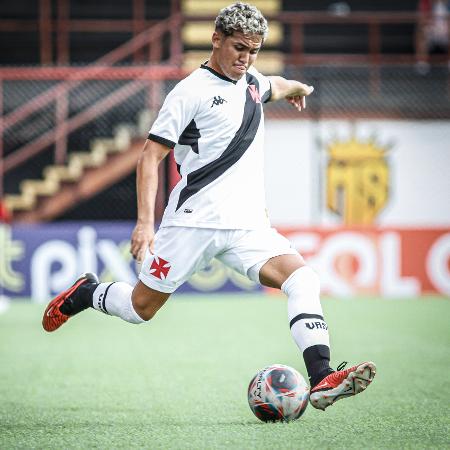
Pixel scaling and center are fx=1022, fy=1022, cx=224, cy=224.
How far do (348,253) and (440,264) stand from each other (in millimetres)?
1409

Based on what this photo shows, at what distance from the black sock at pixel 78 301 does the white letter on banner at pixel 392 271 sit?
9.21 metres

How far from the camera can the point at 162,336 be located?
10289 mm

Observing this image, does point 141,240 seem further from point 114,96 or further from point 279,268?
point 114,96

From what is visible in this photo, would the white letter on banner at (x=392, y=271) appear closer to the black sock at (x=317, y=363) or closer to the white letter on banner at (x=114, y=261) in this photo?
the white letter on banner at (x=114, y=261)

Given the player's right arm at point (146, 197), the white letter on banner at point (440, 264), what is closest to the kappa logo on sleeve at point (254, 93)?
the player's right arm at point (146, 197)

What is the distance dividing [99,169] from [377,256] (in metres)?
5.21

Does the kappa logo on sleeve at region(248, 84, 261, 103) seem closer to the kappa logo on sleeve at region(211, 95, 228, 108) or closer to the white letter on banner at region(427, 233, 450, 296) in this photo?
the kappa logo on sleeve at region(211, 95, 228, 108)

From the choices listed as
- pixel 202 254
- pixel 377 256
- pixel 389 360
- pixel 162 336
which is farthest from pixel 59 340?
pixel 377 256

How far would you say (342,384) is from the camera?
506cm

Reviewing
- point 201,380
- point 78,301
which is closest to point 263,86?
point 78,301

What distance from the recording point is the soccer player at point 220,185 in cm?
556

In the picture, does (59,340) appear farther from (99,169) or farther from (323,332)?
(99,169)

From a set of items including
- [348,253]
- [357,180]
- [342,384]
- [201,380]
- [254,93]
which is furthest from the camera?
[357,180]

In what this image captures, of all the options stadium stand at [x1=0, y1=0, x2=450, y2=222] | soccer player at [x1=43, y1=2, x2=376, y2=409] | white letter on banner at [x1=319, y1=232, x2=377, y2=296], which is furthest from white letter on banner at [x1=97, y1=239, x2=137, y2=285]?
soccer player at [x1=43, y1=2, x2=376, y2=409]
